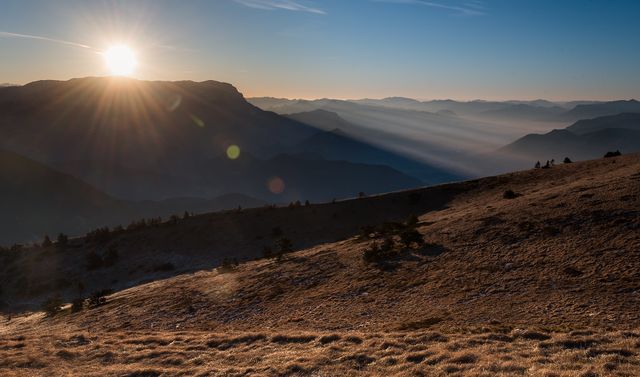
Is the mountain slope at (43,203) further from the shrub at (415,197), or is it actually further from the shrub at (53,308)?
the shrub at (415,197)

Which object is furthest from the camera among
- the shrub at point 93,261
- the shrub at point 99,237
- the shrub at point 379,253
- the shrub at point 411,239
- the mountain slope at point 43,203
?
the mountain slope at point 43,203

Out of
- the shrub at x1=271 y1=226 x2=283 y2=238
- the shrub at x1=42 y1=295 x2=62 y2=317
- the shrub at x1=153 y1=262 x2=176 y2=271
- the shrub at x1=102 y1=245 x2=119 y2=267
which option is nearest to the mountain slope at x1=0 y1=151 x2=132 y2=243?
the shrub at x1=102 y1=245 x2=119 y2=267

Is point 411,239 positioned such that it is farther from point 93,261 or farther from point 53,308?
point 93,261

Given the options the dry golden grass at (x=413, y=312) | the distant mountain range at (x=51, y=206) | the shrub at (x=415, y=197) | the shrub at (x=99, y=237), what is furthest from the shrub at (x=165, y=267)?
the distant mountain range at (x=51, y=206)

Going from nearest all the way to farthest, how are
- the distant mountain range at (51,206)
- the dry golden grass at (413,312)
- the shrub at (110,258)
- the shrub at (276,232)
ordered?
the dry golden grass at (413,312), the shrub at (110,258), the shrub at (276,232), the distant mountain range at (51,206)

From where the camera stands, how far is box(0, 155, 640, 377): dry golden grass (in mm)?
12312

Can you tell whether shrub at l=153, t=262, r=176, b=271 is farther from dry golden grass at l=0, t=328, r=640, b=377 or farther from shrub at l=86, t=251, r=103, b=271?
dry golden grass at l=0, t=328, r=640, b=377

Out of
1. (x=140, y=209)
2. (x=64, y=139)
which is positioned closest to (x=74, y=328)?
(x=140, y=209)

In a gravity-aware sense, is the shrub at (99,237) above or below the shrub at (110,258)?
above

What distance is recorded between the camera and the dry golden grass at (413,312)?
1231 centimetres

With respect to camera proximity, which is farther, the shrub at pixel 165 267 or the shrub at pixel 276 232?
the shrub at pixel 276 232

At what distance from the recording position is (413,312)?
57.1 ft

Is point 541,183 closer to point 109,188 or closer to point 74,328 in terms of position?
point 74,328

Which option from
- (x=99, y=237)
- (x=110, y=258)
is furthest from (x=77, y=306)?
(x=99, y=237)
